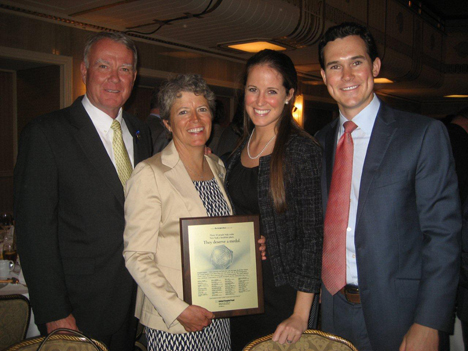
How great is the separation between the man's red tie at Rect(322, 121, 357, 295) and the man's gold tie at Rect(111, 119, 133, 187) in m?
1.06

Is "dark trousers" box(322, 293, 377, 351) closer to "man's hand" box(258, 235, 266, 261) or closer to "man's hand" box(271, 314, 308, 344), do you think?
"man's hand" box(271, 314, 308, 344)

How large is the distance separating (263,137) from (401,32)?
398 inches

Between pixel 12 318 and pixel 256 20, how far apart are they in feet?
15.5

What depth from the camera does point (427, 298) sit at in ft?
5.12

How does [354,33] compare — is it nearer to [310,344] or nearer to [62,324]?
[310,344]

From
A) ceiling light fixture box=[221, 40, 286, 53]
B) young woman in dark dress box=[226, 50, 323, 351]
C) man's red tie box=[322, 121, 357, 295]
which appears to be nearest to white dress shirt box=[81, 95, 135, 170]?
young woman in dark dress box=[226, 50, 323, 351]

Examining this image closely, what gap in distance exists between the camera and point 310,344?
169cm

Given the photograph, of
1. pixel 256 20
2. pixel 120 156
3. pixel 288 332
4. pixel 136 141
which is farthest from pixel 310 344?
pixel 256 20

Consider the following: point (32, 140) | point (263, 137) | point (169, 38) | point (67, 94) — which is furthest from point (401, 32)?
point (32, 140)

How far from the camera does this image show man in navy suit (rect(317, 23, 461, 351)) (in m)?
1.56

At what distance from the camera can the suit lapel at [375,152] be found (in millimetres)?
1654

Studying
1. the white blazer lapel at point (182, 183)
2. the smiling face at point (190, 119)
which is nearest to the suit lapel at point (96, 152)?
the white blazer lapel at point (182, 183)

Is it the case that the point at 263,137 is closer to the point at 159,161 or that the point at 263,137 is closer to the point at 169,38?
the point at 159,161

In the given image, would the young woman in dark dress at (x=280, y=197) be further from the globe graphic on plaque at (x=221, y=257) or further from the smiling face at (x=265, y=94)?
the globe graphic on plaque at (x=221, y=257)
